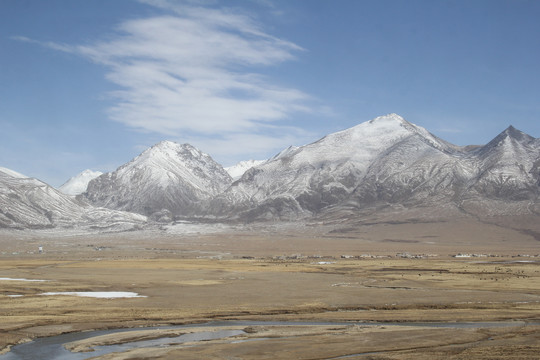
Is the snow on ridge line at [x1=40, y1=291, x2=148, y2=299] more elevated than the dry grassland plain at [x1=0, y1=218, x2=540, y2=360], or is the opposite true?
the snow on ridge line at [x1=40, y1=291, x2=148, y2=299]

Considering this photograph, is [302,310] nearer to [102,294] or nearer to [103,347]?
[103,347]

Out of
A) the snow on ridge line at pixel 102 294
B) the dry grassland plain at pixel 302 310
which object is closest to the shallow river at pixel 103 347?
the dry grassland plain at pixel 302 310

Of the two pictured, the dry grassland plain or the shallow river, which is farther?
the dry grassland plain

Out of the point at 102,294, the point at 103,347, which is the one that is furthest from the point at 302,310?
the point at 102,294

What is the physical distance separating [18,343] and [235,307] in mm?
21606

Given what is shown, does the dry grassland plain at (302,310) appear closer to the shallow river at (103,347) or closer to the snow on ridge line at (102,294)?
the shallow river at (103,347)

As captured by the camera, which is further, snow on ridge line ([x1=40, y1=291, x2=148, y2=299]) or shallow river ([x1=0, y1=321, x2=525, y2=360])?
snow on ridge line ([x1=40, y1=291, x2=148, y2=299])

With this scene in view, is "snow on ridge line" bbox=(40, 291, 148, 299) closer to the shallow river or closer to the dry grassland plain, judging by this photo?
the dry grassland plain

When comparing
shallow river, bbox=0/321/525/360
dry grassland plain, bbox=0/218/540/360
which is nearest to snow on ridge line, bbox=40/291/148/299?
dry grassland plain, bbox=0/218/540/360

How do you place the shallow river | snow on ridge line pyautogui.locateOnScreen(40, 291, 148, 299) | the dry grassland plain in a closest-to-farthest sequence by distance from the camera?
the shallow river → the dry grassland plain → snow on ridge line pyautogui.locateOnScreen(40, 291, 148, 299)

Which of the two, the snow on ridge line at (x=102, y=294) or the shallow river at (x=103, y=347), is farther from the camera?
the snow on ridge line at (x=102, y=294)

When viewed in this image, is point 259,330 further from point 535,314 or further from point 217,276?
point 217,276

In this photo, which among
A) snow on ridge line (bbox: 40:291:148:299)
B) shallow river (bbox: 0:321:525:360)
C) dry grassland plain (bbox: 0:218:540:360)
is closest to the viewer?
shallow river (bbox: 0:321:525:360)

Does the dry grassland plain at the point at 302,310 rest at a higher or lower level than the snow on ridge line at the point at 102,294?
lower
